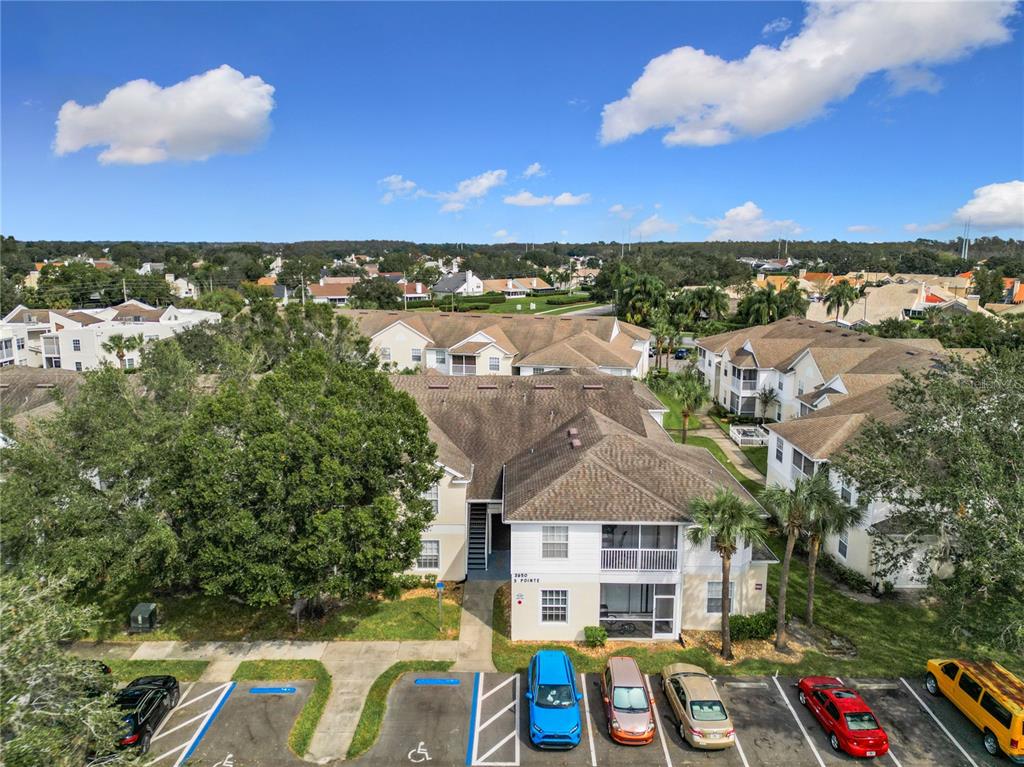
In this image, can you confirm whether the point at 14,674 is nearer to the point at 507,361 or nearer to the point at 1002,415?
the point at 1002,415

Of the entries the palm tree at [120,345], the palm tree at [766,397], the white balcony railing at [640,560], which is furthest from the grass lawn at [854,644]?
the palm tree at [120,345]

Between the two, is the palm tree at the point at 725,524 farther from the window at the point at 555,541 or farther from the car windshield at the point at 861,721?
the car windshield at the point at 861,721

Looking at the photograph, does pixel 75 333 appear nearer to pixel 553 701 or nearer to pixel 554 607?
pixel 554 607

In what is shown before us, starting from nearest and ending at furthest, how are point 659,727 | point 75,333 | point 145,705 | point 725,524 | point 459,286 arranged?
point 145,705 → point 659,727 → point 725,524 → point 75,333 → point 459,286

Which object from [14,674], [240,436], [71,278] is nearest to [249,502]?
[240,436]

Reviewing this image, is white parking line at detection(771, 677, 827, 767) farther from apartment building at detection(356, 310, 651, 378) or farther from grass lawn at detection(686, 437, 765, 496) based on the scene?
apartment building at detection(356, 310, 651, 378)

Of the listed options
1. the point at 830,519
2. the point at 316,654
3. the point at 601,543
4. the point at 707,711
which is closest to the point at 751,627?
the point at 830,519
